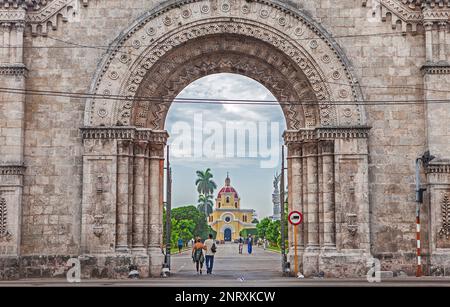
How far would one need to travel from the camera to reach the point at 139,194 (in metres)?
22.9

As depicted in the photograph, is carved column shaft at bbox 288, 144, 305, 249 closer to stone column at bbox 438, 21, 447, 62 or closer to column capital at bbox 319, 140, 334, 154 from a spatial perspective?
column capital at bbox 319, 140, 334, 154

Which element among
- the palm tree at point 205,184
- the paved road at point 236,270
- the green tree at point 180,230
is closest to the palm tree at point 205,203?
the palm tree at point 205,184

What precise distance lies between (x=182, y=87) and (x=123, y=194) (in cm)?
448

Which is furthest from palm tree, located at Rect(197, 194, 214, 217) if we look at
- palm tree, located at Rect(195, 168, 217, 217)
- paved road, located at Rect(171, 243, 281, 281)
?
paved road, located at Rect(171, 243, 281, 281)

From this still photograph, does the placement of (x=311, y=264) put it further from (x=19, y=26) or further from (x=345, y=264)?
(x=19, y=26)

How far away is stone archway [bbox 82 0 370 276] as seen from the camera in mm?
21844

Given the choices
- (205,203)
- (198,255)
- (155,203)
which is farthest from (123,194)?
(205,203)

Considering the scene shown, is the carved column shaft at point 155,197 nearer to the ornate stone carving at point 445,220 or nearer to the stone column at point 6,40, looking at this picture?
the stone column at point 6,40

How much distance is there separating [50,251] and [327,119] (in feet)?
32.8

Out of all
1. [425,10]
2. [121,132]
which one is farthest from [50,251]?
[425,10]

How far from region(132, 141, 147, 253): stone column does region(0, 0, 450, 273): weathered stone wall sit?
72.0 inches

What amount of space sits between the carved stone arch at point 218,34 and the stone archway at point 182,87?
33mm

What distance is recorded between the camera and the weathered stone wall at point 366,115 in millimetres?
21984

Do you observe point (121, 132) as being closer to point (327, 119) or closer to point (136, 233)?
point (136, 233)
